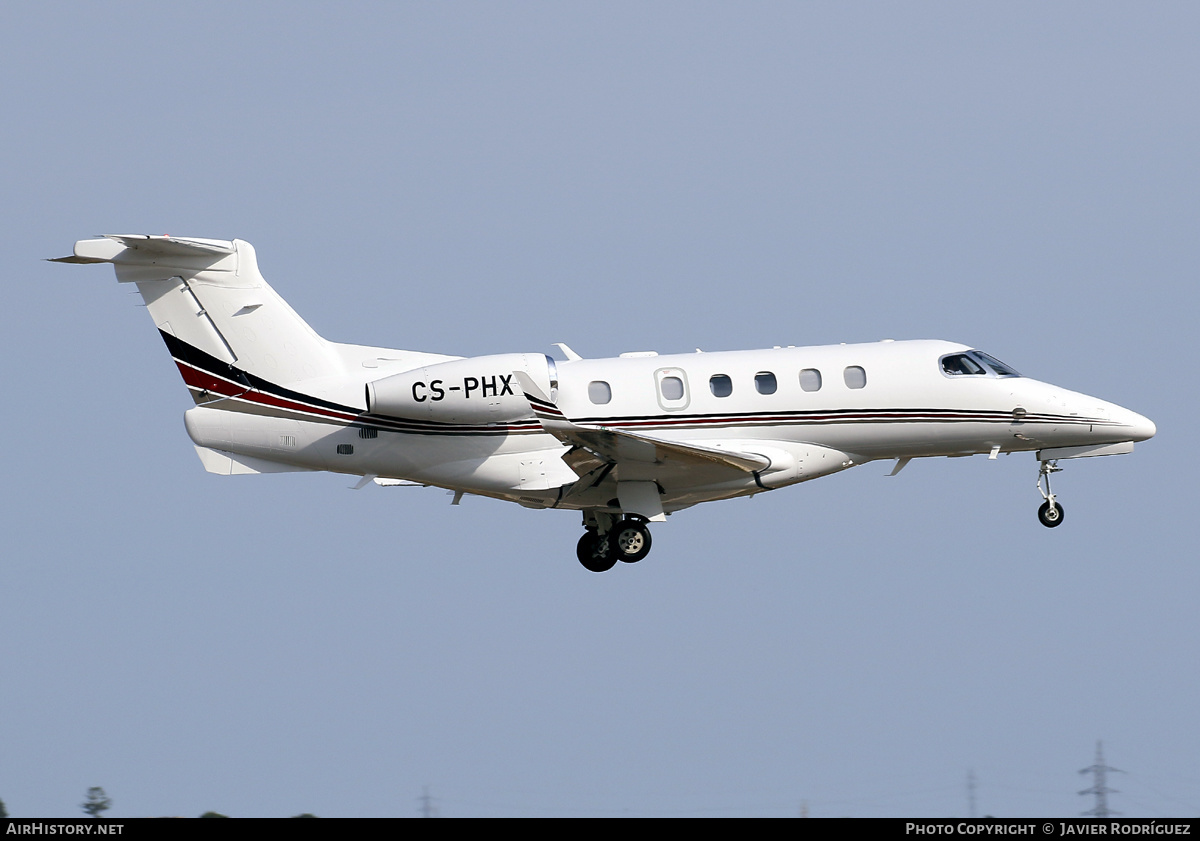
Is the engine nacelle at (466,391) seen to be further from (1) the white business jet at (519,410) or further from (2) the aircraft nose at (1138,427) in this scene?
(2) the aircraft nose at (1138,427)

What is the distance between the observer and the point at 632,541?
22.2m

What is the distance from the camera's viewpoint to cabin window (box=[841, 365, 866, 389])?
73.1 ft

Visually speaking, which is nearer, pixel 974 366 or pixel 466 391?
pixel 466 391

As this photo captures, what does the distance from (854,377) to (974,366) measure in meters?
2.06

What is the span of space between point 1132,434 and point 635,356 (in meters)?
7.89

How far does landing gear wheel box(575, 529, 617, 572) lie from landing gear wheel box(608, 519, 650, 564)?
668 mm

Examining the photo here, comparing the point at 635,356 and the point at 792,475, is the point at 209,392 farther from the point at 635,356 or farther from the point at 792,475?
the point at 792,475

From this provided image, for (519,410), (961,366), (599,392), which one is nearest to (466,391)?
(519,410)

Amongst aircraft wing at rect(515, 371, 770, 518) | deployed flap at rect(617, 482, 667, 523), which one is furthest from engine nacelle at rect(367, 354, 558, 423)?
deployed flap at rect(617, 482, 667, 523)

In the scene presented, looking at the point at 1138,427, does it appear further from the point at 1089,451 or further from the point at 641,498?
the point at 641,498

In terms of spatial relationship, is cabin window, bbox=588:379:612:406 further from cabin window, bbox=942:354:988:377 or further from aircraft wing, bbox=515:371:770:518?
cabin window, bbox=942:354:988:377

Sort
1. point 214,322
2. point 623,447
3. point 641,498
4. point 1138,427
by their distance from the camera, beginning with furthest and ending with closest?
point 1138,427 → point 641,498 → point 214,322 → point 623,447

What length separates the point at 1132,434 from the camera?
23375mm
